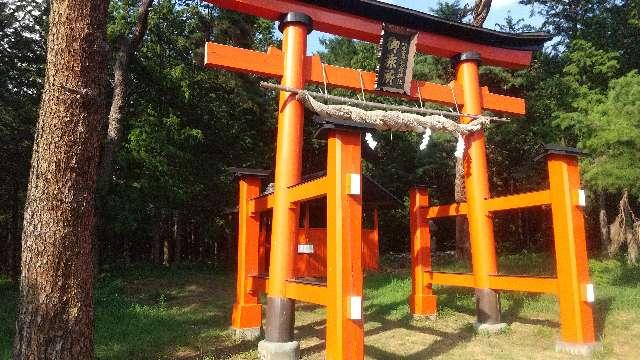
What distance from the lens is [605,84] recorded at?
591 inches

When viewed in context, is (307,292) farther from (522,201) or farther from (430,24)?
(430,24)

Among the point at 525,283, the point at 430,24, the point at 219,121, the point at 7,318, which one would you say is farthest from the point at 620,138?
the point at 219,121

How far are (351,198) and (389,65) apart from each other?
3.83 m

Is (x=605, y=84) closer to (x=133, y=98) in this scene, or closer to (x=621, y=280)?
(x=621, y=280)

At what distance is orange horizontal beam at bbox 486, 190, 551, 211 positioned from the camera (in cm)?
682

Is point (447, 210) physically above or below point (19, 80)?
below

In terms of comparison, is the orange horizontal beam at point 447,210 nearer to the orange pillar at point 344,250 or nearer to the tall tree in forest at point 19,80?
the orange pillar at point 344,250

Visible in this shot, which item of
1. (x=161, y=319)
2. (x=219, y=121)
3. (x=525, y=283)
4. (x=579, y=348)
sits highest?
(x=219, y=121)

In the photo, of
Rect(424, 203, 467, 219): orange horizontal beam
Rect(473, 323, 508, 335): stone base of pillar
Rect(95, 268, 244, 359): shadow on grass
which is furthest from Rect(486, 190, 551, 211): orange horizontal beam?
Rect(95, 268, 244, 359): shadow on grass

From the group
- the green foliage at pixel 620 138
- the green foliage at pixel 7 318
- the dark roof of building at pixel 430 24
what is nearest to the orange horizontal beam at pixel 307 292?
the green foliage at pixel 7 318

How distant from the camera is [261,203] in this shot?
7.74 metres

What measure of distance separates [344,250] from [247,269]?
11.3 feet

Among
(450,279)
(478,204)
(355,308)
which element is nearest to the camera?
(355,308)

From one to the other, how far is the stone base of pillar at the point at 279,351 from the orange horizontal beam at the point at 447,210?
3.92m
